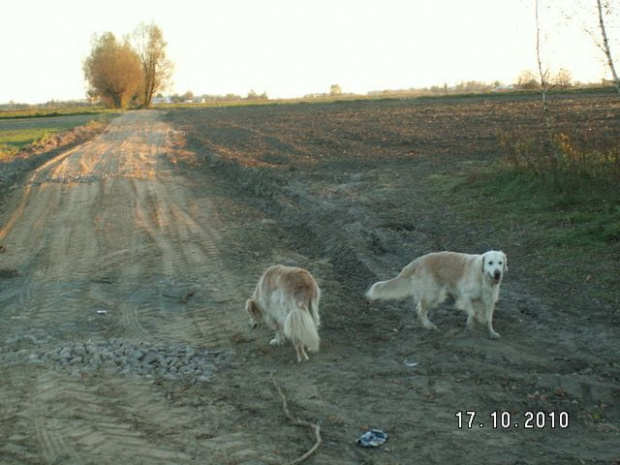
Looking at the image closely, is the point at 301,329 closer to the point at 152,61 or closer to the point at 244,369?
the point at 244,369

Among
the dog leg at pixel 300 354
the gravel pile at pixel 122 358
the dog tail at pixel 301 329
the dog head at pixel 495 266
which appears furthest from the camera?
the dog head at pixel 495 266

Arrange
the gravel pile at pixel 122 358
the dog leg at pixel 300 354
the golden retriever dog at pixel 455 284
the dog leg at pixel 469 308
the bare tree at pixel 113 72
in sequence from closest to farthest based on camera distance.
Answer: the gravel pile at pixel 122 358 → the dog leg at pixel 300 354 → the golden retriever dog at pixel 455 284 → the dog leg at pixel 469 308 → the bare tree at pixel 113 72

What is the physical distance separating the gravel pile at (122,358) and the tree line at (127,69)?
351 feet

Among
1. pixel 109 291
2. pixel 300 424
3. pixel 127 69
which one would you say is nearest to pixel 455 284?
pixel 300 424

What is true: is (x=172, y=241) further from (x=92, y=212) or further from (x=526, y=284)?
(x=526, y=284)

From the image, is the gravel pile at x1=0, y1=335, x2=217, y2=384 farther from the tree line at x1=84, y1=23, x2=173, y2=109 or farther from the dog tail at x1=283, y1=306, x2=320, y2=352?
the tree line at x1=84, y1=23, x2=173, y2=109

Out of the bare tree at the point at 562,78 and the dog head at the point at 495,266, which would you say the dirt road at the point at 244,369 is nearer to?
the dog head at the point at 495,266

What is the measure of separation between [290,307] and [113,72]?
108824 millimetres

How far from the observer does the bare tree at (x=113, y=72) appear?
357 feet

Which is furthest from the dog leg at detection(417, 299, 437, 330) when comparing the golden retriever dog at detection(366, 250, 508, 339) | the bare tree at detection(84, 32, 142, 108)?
the bare tree at detection(84, 32, 142, 108)

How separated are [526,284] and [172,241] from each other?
8125 mm

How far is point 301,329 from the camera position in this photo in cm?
812

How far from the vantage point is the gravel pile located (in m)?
7.94

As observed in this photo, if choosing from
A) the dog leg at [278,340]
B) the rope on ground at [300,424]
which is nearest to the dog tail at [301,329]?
the rope on ground at [300,424]
